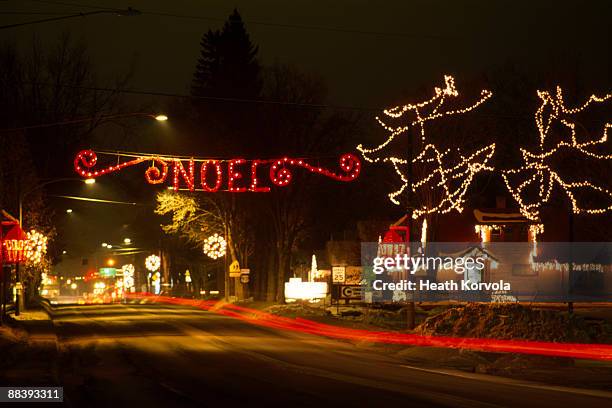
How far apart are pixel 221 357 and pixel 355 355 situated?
172 inches

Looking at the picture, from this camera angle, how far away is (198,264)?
9100cm

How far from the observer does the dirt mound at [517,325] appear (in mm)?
27859

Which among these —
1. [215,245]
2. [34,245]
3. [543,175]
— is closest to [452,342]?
[34,245]

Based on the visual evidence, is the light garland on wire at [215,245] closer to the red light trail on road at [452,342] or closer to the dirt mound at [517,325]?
the red light trail on road at [452,342]

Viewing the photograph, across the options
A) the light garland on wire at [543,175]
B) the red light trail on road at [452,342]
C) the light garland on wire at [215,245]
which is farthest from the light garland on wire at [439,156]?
the light garland on wire at [215,245]

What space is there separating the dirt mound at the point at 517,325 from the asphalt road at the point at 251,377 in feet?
11.7

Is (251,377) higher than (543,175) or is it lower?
lower

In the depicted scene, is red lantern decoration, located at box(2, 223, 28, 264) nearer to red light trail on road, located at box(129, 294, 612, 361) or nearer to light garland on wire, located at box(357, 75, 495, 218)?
red light trail on road, located at box(129, 294, 612, 361)

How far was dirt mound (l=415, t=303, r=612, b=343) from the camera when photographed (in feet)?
91.4

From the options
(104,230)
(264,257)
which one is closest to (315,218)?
(264,257)

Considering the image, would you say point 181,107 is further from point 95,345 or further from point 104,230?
point 104,230

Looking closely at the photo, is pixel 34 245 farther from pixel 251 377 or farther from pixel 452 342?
pixel 251 377

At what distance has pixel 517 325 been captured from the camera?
28.7 meters

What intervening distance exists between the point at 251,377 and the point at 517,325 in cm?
1175
